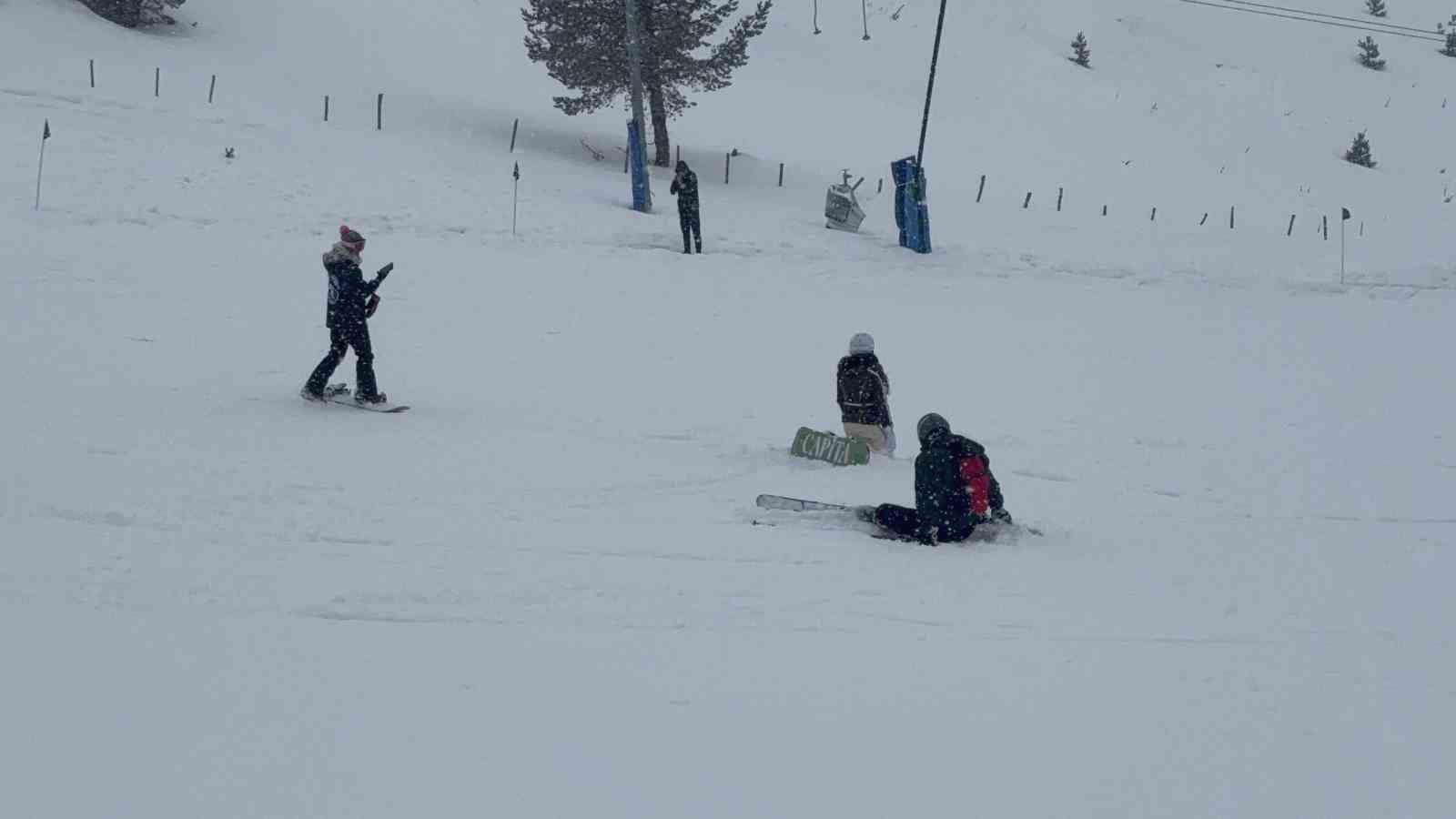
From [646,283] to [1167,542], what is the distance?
36.6 ft

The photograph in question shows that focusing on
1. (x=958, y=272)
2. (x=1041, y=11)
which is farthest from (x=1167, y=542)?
(x=1041, y=11)

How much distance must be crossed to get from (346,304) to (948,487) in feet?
18.7

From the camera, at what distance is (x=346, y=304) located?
10.8 meters

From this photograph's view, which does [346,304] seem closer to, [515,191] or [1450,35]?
[515,191]

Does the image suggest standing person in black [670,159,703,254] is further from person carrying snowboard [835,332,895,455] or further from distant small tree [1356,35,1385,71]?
distant small tree [1356,35,1385,71]

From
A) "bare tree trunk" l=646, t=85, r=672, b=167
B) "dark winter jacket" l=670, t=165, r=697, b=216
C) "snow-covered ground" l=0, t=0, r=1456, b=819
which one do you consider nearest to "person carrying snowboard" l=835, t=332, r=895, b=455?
"snow-covered ground" l=0, t=0, r=1456, b=819

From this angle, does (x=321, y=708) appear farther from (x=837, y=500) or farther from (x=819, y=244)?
(x=819, y=244)

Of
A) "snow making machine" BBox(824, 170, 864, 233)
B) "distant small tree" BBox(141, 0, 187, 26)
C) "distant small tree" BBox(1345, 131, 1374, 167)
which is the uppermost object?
"distant small tree" BBox(1345, 131, 1374, 167)

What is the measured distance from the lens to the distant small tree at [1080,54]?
166 feet

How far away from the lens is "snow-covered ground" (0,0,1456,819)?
4.90m

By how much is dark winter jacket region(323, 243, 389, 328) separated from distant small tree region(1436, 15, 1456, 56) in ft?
212

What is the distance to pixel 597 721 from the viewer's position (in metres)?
5.07

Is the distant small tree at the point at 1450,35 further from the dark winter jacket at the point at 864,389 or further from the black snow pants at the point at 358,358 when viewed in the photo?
the black snow pants at the point at 358,358

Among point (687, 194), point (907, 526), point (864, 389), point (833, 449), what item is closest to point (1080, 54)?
point (687, 194)
